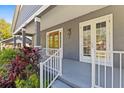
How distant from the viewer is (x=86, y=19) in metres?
8.63

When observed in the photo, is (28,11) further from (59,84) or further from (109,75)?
(109,75)

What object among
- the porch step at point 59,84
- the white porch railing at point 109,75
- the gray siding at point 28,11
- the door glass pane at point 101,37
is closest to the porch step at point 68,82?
the porch step at point 59,84

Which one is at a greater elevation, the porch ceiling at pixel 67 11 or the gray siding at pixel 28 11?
the gray siding at pixel 28 11

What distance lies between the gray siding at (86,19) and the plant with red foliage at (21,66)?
2.71 meters

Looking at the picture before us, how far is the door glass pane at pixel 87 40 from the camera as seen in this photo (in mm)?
8578

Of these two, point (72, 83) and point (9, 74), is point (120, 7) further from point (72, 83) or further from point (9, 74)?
point (9, 74)

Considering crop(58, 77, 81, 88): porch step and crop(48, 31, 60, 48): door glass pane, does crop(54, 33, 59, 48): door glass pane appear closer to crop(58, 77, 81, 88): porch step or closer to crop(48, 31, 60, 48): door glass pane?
crop(48, 31, 60, 48): door glass pane

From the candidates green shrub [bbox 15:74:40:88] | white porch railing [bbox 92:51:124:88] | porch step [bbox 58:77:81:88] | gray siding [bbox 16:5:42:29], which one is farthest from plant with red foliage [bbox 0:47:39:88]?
white porch railing [bbox 92:51:124:88]

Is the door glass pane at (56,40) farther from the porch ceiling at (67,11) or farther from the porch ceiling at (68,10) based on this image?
the porch ceiling at (68,10)

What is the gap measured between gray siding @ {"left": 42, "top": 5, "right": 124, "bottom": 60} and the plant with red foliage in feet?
8.89
